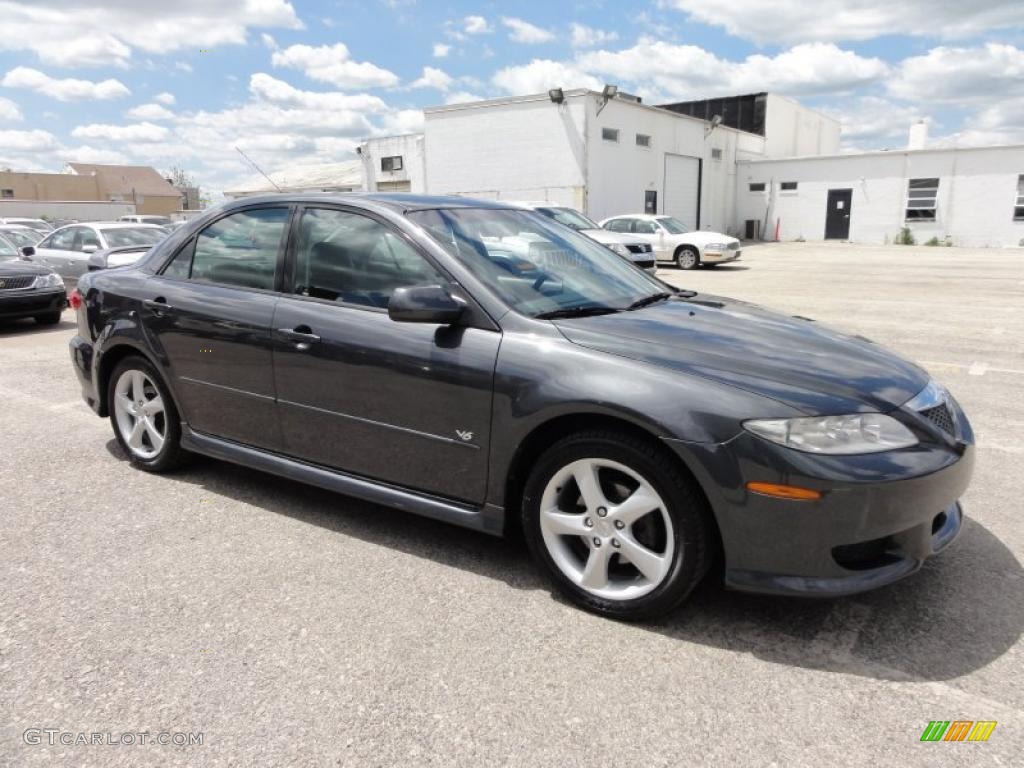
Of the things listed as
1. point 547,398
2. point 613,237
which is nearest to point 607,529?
point 547,398

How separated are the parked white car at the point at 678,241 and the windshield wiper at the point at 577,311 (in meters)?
17.1

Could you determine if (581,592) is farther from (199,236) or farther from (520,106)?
(520,106)

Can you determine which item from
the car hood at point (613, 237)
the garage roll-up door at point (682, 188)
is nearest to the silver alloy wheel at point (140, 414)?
the car hood at point (613, 237)

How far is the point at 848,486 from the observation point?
2.46 meters

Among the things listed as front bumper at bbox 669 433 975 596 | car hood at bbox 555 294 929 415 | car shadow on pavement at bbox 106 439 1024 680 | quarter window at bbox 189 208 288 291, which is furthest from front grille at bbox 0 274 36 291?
front bumper at bbox 669 433 975 596

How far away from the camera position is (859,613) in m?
2.89

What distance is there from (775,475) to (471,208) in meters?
2.12

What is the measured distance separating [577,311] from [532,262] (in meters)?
0.42

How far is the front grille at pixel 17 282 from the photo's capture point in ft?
33.4

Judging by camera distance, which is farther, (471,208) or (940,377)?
(940,377)

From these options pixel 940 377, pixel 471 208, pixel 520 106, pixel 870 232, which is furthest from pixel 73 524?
pixel 870 232

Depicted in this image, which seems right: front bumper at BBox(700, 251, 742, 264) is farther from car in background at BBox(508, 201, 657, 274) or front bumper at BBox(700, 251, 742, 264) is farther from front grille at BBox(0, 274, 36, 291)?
front grille at BBox(0, 274, 36, 291)

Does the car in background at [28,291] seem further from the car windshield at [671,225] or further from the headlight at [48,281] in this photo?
the car windshield at [671,225]

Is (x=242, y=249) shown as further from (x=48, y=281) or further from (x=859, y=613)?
(x=48, y=281)
